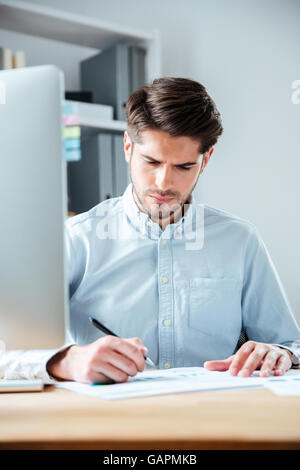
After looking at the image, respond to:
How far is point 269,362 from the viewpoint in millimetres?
889

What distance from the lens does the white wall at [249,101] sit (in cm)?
267

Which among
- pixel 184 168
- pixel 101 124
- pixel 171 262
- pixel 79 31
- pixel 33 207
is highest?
pixel 79 31

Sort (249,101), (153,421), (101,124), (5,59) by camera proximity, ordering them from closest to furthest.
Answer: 1. (153,421)
2. (5,59)
3. (101,124)
4. (249,101)

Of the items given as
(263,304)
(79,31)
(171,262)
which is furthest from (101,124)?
(263,304)

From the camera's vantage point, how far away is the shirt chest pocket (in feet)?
4.04

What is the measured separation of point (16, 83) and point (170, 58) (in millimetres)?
2137

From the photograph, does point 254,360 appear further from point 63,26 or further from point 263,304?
point 63,26

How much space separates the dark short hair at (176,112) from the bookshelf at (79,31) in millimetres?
802

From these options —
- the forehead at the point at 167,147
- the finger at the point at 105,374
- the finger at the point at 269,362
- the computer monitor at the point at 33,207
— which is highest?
the forehead at the point at 167,147

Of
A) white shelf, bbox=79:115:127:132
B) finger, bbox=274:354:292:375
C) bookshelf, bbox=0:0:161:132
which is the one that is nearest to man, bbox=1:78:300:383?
finger, bbox=274:354:292:375

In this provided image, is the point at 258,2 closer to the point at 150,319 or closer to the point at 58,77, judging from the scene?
the point at 150,319

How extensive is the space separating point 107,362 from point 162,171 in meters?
0.61

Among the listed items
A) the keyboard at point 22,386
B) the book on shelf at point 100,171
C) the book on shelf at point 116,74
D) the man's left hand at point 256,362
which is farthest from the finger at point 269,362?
the book on shelf at point 116,74

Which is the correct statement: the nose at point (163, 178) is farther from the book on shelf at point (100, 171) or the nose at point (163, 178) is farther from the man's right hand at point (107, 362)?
the book on shelf at point (100, 171)
